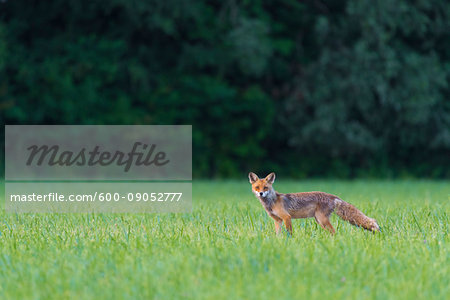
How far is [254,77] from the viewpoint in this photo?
93.7ft

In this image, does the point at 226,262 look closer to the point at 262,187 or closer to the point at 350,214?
the point at 262,187

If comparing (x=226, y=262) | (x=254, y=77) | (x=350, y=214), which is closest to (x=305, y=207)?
(x=350, y=214)

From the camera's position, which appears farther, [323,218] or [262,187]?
[323,218]

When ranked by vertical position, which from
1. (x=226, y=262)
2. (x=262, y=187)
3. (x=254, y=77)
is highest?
(x=254, y=77)

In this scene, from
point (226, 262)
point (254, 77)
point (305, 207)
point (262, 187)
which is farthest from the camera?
point (254, 77)

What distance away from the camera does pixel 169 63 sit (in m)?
28.0

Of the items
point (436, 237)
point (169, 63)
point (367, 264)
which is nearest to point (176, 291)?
point (367, 264)

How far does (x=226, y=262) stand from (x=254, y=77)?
23812mm

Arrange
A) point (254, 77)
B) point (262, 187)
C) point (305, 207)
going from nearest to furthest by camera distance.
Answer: point (262, 187) → point (305, 207) → point (254, 77)

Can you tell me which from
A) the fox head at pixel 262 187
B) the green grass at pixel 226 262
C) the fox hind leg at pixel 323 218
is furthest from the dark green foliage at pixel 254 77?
the fox head at pixel 262 187

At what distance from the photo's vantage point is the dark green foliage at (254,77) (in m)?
25.5

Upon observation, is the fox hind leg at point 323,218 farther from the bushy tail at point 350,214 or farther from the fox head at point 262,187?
the fox head at point 262,187

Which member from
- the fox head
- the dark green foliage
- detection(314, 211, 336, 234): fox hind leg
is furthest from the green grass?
the dark green foliage

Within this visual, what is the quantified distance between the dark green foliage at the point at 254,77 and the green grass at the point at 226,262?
1882 cm
